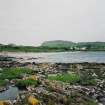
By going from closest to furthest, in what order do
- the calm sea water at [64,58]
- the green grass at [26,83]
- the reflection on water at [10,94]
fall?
the reflection on water at [10,94], the green grass at [26,83], the calm sea water at [64,58]

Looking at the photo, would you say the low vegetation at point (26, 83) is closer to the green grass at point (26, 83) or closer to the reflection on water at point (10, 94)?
the green grass at point (26, 83)

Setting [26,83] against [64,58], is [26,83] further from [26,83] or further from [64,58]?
[64,58]

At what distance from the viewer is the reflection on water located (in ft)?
92.1

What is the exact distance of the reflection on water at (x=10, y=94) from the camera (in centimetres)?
2806

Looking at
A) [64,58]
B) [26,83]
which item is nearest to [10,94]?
[26,83]

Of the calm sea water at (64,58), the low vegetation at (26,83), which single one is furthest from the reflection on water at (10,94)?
the calm sea water at (64,58)

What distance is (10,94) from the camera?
98.4ft

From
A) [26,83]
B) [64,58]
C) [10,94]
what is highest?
[26,83]

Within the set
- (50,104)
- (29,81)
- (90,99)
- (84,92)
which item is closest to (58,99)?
(50,104)

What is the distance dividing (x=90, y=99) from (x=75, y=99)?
1.56 meters

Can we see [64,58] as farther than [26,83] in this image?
Yes

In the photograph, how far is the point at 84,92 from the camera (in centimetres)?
2934

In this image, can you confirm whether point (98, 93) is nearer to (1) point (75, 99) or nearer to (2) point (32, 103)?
(1) point (75, 99)

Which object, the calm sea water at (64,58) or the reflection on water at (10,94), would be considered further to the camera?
the calm sea water at (64,58)
